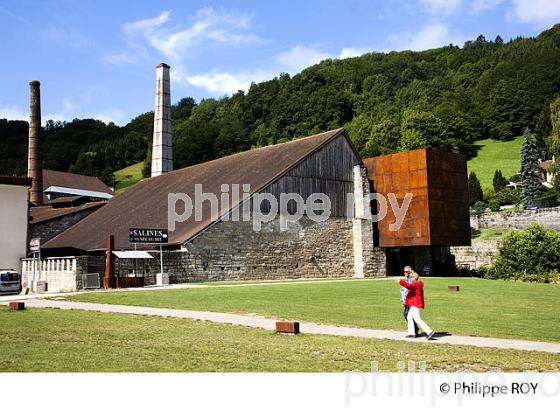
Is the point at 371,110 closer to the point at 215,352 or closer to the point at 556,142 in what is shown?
the point at 556,142

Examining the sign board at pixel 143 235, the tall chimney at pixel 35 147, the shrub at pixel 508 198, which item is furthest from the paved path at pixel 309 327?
the shrub at pixel 508 198

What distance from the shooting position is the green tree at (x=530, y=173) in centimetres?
7150

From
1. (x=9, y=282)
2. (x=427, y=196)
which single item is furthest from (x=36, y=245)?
(x=427, y=196)

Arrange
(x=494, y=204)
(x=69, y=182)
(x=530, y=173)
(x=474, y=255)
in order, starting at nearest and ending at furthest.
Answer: (x=474, y=255) < (x=494, y=204) < (x=530, y=173) < (x=69, y=182)

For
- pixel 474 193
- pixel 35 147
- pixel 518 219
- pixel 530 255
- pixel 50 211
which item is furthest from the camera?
pixel 474 193

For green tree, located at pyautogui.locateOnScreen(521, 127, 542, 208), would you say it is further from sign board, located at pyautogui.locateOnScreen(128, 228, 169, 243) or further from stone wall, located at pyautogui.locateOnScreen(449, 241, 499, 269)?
sign board, located at pyautogui.locateOnScreen(128, 228, 169, 243)

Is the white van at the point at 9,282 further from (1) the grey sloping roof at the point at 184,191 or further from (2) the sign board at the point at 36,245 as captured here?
(1) the grey sloping roof at the point at 184,191

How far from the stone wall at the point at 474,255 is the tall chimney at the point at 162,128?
1129 inches

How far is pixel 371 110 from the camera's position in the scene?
11625 cm

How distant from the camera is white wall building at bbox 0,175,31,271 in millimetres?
35875

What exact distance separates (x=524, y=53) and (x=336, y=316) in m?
111

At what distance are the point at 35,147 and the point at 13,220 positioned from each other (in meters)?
24.8
